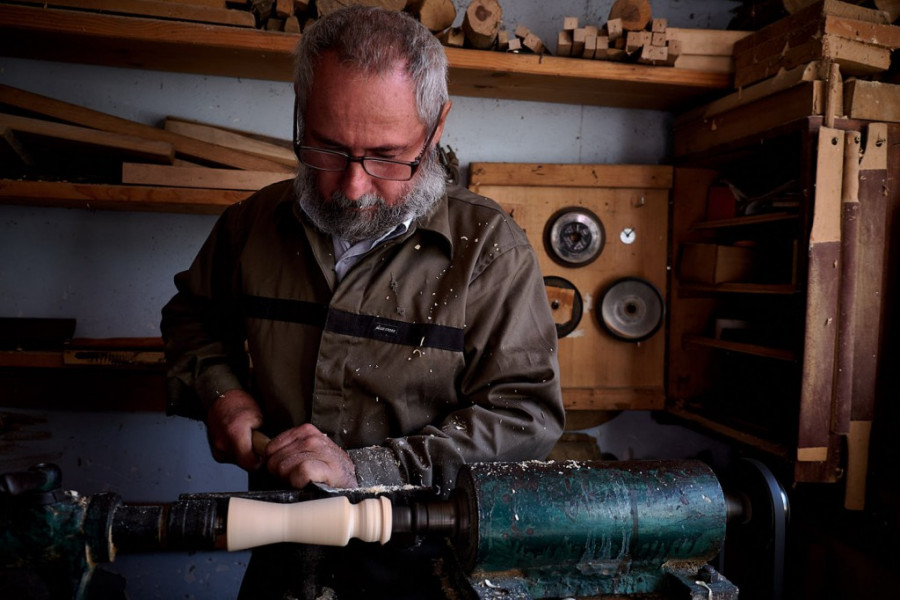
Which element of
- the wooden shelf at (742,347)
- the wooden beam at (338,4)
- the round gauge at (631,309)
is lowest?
the wooden shelf at (742,347)

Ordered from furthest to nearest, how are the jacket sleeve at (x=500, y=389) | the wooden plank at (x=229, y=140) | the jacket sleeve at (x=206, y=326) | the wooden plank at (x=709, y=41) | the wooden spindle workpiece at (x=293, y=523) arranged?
1. the wooden plank at (x=709, y=41)
2. the wooden plank at (x=229, y=140)
3. the jacket sleeve at (x=206, y=326)
4. the jacket sleeve at (x=500, y=389)
5. the wooden spindle workpiece at (x=293, y=523)

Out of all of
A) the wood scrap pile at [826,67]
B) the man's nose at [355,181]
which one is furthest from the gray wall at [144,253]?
the man's nose at [355,181]

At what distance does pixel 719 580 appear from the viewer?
3.09ft

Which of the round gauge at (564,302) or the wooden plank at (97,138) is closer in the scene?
the wooden plank at (97,138)

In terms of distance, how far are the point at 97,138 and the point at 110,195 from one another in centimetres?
21

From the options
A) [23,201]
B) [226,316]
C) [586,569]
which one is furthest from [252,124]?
[586,569]

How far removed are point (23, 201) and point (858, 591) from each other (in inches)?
138

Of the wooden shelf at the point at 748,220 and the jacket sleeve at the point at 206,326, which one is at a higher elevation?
the wooden shelf at the point at 748,220

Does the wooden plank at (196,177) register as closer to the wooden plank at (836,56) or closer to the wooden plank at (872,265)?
the wooden plank at (836,56)

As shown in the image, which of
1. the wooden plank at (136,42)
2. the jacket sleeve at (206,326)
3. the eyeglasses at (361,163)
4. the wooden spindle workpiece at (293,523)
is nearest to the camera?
the wooden spindle workpiece at (293,523)

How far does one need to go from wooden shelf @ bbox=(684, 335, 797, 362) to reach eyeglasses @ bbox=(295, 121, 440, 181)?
165 cm

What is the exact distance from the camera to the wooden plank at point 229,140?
2.42m

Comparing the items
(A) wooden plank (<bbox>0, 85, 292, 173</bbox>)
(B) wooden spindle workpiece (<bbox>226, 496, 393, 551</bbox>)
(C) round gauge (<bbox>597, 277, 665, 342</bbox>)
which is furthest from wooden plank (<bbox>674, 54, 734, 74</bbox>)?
(B) wooden spindle workpiece (<bbox>226, 496, 393, 551</bbox>)

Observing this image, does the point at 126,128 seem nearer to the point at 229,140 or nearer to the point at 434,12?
the point at 229,140
